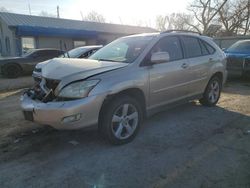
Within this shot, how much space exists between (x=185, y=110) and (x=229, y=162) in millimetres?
2678

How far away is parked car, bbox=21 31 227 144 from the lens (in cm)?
383

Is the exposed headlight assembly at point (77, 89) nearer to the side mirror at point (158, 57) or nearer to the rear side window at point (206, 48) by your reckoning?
the side mirror at point (158, 57)

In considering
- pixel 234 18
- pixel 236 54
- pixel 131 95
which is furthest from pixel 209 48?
pixel 234 18

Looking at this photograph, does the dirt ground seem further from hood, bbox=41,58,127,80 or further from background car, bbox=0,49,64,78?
background car, bbox=0,49,64,78

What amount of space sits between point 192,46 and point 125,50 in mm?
1639

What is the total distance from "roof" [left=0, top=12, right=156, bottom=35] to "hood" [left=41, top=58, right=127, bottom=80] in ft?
61.1

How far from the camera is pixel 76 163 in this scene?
3.78 m

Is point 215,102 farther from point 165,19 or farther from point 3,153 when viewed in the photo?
point 165,19

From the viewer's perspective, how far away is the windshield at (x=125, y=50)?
4.75 metres

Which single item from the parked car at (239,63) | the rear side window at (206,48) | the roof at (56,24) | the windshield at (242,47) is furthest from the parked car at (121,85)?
the roof at (56,24)

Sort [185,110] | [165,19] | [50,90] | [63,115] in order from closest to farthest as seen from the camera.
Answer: [63,115]
[50,90]
[185,110]
[165,19]

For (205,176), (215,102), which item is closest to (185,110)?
(215,102)

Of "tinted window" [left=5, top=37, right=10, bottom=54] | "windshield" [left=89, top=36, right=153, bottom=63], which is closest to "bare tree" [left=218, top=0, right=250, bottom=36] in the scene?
"tinted window" [left=5, top=37, right=10, bottom=54]

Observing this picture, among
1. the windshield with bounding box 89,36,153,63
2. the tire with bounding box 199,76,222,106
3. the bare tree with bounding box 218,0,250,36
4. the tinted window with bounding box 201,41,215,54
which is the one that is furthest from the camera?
the bare tree with bounding box 218,0,250,36
